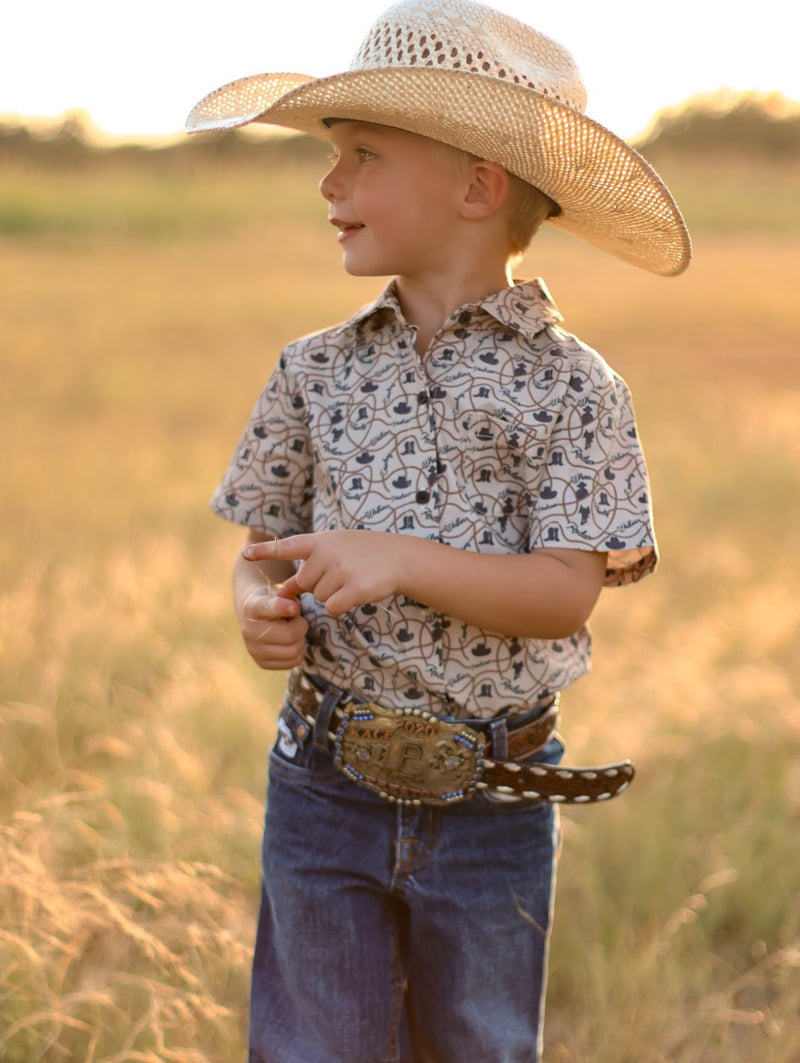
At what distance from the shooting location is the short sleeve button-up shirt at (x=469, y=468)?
1.62 m

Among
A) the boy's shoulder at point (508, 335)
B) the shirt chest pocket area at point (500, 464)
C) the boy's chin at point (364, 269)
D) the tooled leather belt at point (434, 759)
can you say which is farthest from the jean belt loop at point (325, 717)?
the boy's chin at point (364, 269)

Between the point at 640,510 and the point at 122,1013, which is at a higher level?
the point at 640,510

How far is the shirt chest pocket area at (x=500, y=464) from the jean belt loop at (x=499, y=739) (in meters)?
0.25

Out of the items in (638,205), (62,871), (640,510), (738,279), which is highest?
(738,279)

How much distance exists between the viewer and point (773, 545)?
4457 millimetres

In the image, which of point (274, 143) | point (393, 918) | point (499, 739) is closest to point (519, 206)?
point (499, 739)

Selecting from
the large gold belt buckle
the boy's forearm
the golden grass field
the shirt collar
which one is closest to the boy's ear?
the shirt collar

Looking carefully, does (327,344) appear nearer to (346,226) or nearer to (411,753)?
(346,226)

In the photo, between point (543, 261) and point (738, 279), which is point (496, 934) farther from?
point (543, 261)

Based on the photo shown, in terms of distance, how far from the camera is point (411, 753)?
5.40 feet

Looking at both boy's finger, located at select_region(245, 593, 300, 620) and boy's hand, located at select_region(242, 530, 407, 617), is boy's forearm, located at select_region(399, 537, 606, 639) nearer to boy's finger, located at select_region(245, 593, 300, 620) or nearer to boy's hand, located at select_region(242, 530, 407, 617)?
boy's hand, located at select_region(242, 530, 407, 617)

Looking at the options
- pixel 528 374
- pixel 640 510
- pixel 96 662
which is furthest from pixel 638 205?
pixel 96 662

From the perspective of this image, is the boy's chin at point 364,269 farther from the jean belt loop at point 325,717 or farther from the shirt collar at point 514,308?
the jean belt loop at point 325,717

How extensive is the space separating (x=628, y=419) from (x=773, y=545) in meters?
2.97
